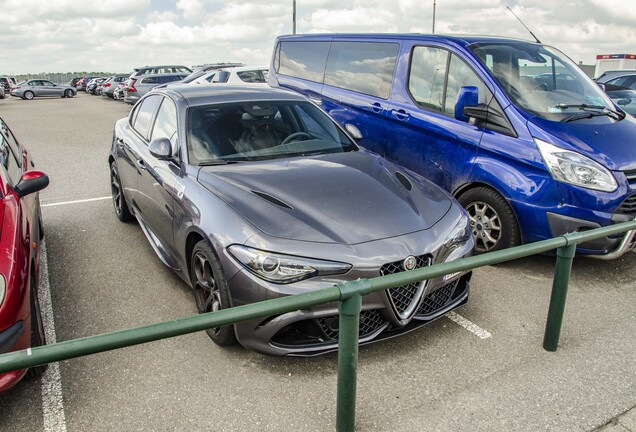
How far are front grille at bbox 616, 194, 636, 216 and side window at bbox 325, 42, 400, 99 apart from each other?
2.49 metres

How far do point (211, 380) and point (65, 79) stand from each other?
2594 inches

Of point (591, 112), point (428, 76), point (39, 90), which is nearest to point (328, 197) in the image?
point (428, 76)

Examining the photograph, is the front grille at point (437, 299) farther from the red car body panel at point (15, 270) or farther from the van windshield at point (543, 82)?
the red car body panel at point (15, 270)

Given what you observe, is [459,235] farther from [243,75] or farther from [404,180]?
[243,75]

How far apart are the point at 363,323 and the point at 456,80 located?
2.96m

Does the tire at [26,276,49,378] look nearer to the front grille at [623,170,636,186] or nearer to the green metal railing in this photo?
the green metal railing

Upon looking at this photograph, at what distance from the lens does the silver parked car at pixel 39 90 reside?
37.8 m

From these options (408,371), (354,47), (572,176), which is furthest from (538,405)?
(354,47)

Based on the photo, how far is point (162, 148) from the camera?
3895mm

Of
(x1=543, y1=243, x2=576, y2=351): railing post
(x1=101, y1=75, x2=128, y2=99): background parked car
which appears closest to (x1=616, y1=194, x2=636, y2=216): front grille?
(x1=543, y1=243, x2=576, y2=351): railing post

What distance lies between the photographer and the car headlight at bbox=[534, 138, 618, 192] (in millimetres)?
4121

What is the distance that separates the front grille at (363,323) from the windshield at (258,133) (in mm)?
1540

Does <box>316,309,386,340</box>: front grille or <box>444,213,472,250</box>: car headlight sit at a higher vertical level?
<box>444,213,472,250</box>: car headlight

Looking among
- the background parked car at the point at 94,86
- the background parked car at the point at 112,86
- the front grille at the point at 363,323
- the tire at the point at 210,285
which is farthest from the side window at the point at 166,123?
the background parked car at the point at 94,86
